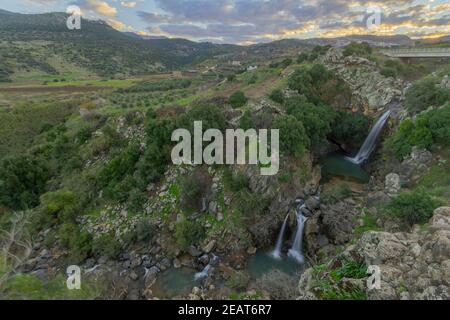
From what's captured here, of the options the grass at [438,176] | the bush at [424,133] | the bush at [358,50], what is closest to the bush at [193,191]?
the grass at [438,176]

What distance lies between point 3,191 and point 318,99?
29.7m

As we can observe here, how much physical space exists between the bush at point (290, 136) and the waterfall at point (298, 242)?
182 inches

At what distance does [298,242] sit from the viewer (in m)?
15.9

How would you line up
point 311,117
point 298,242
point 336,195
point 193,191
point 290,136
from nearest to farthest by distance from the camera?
point 298,242 → point 336,195 → point 193,191 → point 290,136 → point 311,117

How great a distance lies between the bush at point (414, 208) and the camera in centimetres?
1084

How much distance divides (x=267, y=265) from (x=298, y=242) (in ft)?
8.22

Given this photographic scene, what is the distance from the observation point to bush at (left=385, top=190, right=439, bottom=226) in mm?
10836

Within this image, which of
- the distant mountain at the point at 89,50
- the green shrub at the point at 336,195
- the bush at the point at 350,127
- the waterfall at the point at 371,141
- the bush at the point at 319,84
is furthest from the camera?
the distant mountain at the point at 89,50

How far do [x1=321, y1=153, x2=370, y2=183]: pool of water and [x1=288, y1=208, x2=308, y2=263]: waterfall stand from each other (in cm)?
731

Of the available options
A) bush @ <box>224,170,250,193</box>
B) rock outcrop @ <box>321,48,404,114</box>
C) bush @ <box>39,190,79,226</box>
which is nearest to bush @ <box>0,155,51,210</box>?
bush @ <box>39,190,79,226</box>

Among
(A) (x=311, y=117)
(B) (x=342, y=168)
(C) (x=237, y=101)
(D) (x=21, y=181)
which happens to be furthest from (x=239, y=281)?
(D) (x=21, y=181)

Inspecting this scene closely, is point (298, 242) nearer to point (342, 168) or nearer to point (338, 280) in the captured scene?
point (338, 280)

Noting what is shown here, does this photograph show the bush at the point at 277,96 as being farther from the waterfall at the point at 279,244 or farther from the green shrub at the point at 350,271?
the green shrub at the point at 350,271

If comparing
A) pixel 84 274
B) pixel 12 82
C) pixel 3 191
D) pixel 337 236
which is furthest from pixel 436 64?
pixel 12 82
